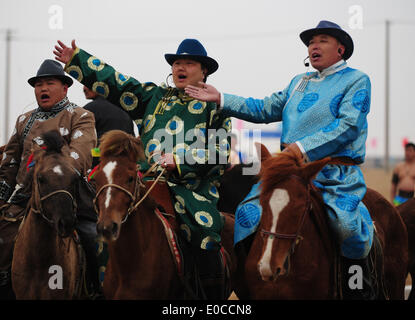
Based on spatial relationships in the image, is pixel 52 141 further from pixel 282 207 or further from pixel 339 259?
pixel 339 259

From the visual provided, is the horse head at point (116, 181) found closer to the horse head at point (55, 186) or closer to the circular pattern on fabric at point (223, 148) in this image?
the horse head at point (55, 186)

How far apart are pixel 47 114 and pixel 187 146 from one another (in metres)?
1.70

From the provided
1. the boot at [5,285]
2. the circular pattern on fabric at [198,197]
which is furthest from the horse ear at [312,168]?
the boot at [5,285]

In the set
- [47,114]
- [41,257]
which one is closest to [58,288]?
[41,257]

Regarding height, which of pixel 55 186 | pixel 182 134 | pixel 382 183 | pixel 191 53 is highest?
pixel 382 183

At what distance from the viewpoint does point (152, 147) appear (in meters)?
4.95

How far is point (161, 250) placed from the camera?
4406 millimetres

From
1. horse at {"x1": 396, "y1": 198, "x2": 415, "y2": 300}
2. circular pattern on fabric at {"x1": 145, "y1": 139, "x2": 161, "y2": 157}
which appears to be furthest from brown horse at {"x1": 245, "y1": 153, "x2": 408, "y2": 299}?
horse at {"x1": 396, "y1": 198, "x2": 415, "y2": 300}

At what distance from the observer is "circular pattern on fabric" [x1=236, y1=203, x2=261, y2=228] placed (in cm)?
444

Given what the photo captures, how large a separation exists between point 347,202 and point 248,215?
30.1 inches

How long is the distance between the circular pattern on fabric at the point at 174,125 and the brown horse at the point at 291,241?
1071 millimetres

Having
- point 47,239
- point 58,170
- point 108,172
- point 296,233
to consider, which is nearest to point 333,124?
point 296,233
